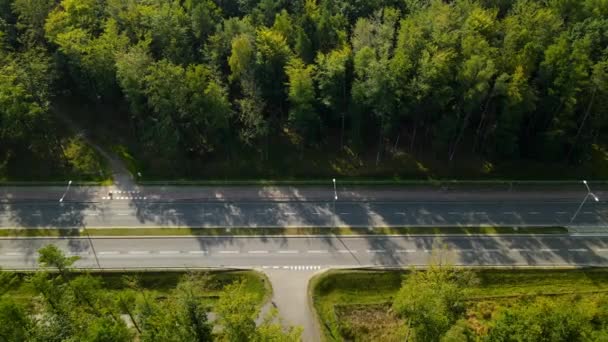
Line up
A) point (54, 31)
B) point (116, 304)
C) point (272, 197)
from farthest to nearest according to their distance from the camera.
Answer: point (54, 31), point (272, 197), point (116, 304)

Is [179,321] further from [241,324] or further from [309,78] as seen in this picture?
[309,78]

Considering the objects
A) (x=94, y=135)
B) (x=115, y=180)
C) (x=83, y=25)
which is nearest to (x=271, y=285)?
(x=115, y=180)

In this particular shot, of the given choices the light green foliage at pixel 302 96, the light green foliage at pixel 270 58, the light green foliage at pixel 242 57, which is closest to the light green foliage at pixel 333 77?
the light green foliage at pixel 302 96

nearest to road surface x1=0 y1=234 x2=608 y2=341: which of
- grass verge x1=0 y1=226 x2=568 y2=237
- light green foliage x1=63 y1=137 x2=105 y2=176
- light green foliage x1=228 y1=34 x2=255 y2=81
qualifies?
grass verge x1=0 y1=226 x2=568 y2=237

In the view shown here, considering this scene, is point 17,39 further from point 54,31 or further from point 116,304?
point 116,304

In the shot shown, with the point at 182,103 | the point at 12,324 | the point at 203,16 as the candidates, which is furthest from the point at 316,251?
the point at 203,16
